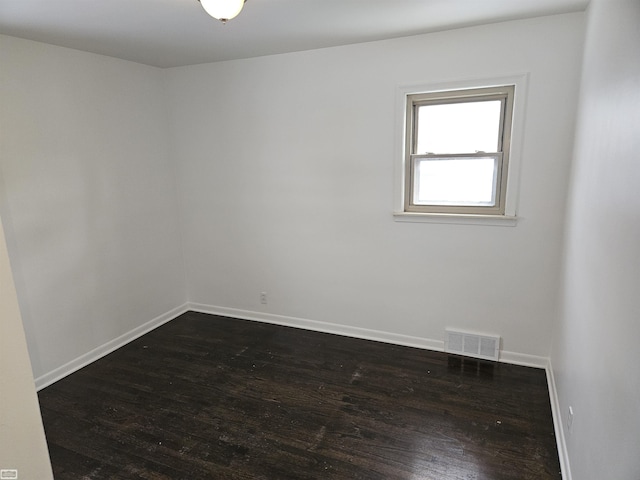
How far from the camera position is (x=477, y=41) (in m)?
2.79

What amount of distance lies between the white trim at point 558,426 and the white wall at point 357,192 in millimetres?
321

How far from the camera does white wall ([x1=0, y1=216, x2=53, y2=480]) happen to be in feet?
3.12

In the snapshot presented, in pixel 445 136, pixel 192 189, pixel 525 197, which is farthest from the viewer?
pixel 192 189

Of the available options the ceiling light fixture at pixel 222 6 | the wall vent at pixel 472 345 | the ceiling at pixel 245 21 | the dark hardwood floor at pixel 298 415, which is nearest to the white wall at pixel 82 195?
the ceiling at pixel 245 21

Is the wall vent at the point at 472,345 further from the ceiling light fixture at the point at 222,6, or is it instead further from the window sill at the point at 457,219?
the ceiling light fixture at the point at 222,6

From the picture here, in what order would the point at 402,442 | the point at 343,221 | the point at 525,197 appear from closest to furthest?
the point at 402,442
the point at 525,197
the point at 343,221

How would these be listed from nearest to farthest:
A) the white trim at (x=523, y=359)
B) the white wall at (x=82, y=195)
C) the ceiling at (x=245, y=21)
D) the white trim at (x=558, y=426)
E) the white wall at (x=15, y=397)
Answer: the white wall at (x=15, y=397), the white trim at (x=558, y=426), the ceiling at (x=245, y=21), the white wall at (x=82, y=195), the white trim at (x=523, y=359)

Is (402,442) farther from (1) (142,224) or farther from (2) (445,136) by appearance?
(1) (142,224)

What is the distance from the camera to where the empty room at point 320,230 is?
2150 mm

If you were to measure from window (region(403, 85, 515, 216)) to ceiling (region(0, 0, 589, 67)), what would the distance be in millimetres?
531

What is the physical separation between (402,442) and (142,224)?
3038 millimetres

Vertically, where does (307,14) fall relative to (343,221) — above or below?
above

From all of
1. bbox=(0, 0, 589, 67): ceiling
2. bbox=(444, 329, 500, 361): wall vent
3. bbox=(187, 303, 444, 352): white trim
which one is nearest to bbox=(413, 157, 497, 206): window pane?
bbox=(0, 0, 589, 67): ceiling

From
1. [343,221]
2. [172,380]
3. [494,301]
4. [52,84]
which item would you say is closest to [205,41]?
[52,84]
